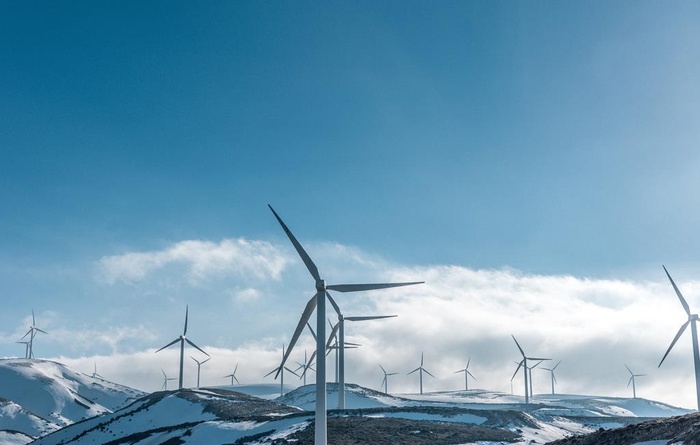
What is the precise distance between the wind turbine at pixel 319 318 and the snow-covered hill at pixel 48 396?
10503cm

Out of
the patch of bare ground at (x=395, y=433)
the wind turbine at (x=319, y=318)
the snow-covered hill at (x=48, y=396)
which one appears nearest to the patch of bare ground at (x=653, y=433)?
the wind turbine at (x=319, y=318)

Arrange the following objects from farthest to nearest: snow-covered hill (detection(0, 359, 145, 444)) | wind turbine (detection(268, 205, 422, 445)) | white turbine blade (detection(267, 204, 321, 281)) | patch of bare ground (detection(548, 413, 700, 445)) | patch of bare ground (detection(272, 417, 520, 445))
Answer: snow-covered hill (detection(0, 359, 145, 444)), patch of bare ground (detection(272, 417, 520, 445)), white turbine blade (detection(267, 204, 321, 281)), wind turbine (detection(268, 205, 422, 445)), patch of bare ground (detection(548, 413, 700, 445))

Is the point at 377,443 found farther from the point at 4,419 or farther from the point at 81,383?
the point at 81,383

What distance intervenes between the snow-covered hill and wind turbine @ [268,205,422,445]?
105029 millimetres

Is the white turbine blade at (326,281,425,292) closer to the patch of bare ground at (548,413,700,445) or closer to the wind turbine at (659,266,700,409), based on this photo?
the patch of bare ground at (548,413,700,445)

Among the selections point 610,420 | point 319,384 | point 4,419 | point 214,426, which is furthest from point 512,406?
point 319,384

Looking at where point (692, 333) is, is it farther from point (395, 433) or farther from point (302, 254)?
point (302, 254)

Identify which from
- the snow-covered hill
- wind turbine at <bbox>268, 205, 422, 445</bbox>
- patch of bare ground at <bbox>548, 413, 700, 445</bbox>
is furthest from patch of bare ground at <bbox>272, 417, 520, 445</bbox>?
the snow-covered hill

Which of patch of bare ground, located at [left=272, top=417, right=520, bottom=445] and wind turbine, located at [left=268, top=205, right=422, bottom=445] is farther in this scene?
patch of bare ground, located at [left=272, top=417, right=520, bottom=445]

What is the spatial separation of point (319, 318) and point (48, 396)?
146437 millimetres

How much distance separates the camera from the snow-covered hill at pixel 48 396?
13525 centimetres

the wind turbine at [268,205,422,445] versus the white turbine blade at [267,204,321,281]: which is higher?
the white turbine blade at [267,204,321,281]

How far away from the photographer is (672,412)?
18675cm

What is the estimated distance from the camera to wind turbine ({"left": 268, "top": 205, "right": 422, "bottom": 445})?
39281mm
